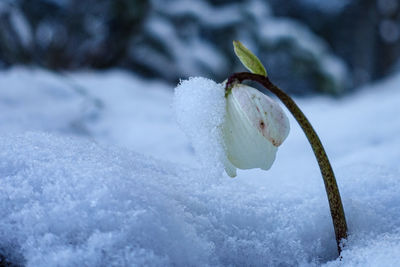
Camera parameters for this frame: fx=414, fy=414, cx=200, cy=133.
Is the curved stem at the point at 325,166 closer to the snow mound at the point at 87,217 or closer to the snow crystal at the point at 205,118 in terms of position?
the snow crystal at the point at 205,118

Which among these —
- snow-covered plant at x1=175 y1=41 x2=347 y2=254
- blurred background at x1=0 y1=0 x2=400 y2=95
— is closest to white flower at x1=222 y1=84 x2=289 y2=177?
snow-covered plant at x1=175 y1=41 x2=347 y2=254

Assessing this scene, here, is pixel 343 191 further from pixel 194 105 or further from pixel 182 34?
pixel 182 34

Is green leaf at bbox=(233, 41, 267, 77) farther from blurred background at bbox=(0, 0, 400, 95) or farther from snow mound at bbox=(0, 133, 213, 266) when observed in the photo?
blurred background at bbox=(0, 0, 400, 95)

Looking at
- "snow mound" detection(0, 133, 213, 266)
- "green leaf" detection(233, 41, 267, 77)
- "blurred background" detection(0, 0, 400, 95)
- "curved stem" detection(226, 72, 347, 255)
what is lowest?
"snow mound" detection(0, 133, 213, 266)

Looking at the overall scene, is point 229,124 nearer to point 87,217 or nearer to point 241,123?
point 241,123

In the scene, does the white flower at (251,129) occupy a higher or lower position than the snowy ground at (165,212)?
higher

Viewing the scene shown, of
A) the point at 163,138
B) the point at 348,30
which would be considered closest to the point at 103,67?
the point at 163,138


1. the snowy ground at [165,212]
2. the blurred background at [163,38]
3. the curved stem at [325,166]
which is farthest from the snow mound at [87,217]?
the blurred background at [163,38]

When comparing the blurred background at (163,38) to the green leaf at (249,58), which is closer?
the green leaf at (249,58)
